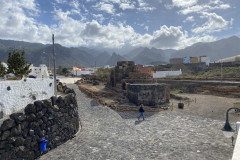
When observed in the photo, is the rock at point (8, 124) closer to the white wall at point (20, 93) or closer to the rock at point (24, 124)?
the rock at point (24, 124)

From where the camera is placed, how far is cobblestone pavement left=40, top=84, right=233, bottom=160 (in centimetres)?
845

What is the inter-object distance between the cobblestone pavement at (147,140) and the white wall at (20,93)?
12.4 feet

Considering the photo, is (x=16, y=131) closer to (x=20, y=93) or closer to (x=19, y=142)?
(x=19, y=142)

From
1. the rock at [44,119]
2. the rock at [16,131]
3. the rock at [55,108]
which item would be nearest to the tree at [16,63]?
the rock at [55,108]

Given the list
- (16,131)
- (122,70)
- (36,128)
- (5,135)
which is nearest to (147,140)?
(36,128)

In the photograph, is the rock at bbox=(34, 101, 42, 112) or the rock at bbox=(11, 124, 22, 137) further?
the rock at bbox=(34, 101, 42, 112)

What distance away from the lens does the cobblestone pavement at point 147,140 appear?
8453mm

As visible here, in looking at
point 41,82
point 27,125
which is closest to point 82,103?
point 41,82

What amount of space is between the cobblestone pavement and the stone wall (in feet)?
2.31

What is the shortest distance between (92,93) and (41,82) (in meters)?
11.2

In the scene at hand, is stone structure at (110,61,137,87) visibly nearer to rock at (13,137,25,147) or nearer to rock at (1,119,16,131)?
rock at (13,137,25,147)

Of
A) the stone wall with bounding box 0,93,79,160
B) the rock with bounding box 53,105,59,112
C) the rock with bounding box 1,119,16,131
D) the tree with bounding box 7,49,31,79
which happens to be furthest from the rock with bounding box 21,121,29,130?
the tree with bounding box 7,49,31,79

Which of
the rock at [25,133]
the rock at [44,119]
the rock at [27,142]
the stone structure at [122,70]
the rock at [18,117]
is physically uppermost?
the stone structure at [122,70]

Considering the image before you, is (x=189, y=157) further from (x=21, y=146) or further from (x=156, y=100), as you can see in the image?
(x=156, y=100)
